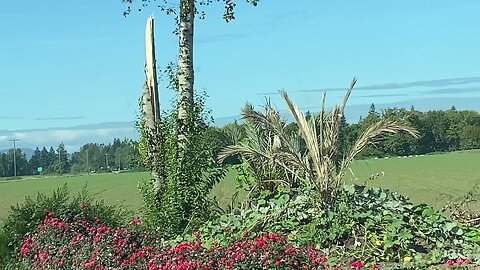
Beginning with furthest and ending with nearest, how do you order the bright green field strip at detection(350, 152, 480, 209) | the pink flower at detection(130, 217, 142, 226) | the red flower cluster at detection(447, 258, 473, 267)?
1. the bright green field strip at detection(350, 152, 480, 209)
2. the pink flower at detection(130, 217, 142, 226)
3. the red flower cluster at detection(447, 258, 473, 267)

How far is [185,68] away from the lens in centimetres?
1316

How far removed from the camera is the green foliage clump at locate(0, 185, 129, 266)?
1130cm

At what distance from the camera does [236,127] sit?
46.3 feet

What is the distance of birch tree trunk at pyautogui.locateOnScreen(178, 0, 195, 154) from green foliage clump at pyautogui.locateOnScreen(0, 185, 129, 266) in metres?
1.62

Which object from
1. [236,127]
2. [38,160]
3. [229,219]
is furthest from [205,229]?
[38,160]

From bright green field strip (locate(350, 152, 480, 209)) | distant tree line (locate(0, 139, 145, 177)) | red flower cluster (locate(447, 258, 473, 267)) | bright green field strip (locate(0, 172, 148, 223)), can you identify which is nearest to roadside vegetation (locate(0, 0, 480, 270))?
red flower cluster (locate(447, 258, 473, 267))

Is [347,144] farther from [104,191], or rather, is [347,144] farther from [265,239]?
[104,191]

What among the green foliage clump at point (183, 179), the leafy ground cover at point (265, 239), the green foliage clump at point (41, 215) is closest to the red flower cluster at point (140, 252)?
the leafy ground cover at point (265, 239)

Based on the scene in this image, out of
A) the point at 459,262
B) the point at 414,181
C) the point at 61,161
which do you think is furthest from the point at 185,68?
the point at 61,161

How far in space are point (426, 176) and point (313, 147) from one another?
20677 mm

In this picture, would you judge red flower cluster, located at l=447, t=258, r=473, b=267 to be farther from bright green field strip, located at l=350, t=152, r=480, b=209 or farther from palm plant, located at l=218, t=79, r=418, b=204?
bright green field strip, located at l=350, t=152, r=480, b=209

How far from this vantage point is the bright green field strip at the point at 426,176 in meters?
22.3

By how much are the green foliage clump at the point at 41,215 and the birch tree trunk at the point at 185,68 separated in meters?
1.62

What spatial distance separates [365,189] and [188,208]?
274 cm
